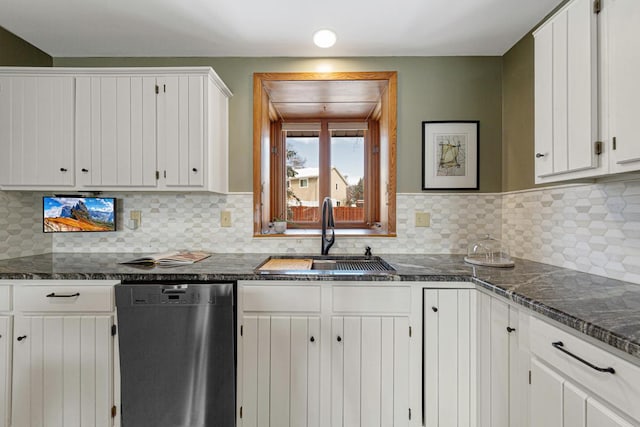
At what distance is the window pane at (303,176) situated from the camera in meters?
2.97

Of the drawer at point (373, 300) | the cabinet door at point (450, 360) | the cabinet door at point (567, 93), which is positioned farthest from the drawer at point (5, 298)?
the cabinet door at point (567, 93)

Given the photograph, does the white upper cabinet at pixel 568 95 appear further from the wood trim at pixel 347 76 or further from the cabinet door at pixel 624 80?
the wood trim at pixel 347 76

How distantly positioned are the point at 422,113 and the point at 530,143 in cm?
74

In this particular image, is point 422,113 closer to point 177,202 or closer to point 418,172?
point 418,172

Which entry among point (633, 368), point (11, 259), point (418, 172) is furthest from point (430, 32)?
point (11, 259)

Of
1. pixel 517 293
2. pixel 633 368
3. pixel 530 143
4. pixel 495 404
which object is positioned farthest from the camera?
pixel 530 143

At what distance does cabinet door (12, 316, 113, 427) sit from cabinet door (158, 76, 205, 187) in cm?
92

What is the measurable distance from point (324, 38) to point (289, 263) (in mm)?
1488

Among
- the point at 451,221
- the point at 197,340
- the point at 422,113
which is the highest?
the point at 422,113

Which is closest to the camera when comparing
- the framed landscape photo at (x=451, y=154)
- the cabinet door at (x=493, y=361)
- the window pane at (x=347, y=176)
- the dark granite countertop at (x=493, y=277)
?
the dark granite countertop at (x=493, y=277)

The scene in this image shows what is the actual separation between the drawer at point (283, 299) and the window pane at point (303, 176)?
1371 millimetres

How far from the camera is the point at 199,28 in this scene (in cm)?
197

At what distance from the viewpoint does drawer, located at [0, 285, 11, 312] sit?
1.61m

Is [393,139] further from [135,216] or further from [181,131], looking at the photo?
[135,216]
